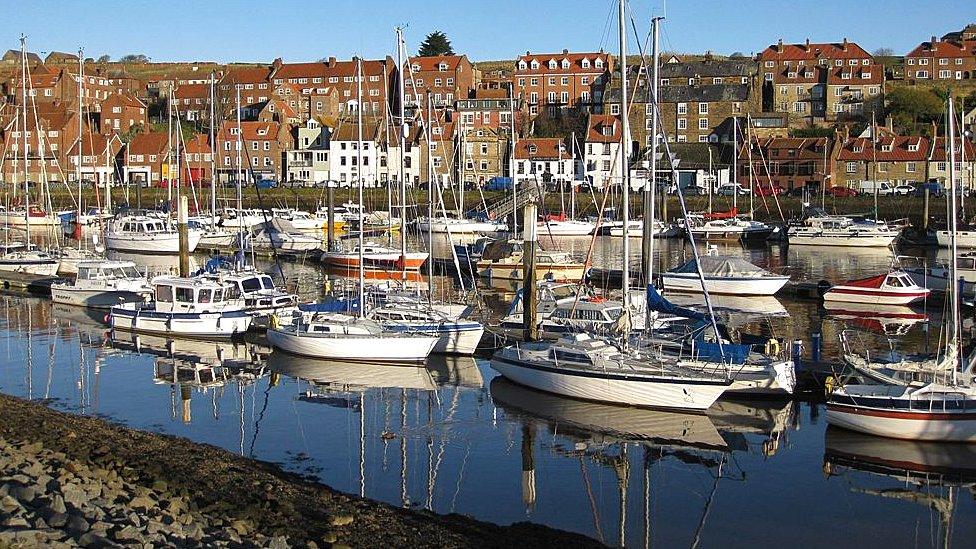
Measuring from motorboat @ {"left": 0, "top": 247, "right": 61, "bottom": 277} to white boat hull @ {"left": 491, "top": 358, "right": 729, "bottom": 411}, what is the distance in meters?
25.2

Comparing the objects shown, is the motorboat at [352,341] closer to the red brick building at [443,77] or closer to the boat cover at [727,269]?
the boat cover at [727,269]

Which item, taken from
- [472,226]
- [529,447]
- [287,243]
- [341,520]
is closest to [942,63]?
[472,226]

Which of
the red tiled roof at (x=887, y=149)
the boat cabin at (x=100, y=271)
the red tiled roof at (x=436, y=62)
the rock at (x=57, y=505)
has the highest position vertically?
the red tiled roof at (x=436, y=62)

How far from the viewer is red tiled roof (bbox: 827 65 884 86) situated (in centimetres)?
9875

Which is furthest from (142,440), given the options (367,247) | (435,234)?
(435,234)

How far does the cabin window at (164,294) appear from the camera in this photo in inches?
1176

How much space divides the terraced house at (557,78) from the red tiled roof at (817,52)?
48.6ft

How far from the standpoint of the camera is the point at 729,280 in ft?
125

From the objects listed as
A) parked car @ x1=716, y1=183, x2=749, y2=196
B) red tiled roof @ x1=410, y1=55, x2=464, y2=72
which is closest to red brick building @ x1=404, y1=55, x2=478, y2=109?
red tiled roof @ x1=410, y1=55, x2=464, y2=72

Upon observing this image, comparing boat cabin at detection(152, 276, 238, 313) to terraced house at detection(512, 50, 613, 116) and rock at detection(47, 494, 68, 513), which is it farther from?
terraced house at detection(512, 50, 613, 116)

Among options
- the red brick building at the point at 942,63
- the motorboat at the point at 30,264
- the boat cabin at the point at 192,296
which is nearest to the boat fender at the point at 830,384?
the boat cabin at the point at 192,296

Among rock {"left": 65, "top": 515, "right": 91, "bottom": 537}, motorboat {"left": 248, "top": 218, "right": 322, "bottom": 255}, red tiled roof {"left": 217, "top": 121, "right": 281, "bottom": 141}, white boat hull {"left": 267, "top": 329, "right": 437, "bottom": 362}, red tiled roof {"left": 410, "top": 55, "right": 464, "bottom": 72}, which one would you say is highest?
red tiled roof {"left": 410, "top": 55, "right": 464, "bottom": 72}

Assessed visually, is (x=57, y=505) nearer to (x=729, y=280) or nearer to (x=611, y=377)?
(x=611, y=377)

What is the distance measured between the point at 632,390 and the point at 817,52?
90045mm
